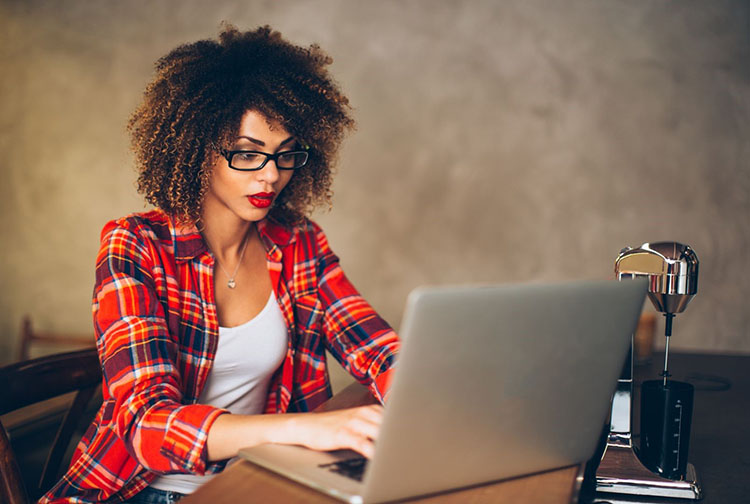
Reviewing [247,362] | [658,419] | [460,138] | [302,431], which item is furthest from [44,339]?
[658,419]

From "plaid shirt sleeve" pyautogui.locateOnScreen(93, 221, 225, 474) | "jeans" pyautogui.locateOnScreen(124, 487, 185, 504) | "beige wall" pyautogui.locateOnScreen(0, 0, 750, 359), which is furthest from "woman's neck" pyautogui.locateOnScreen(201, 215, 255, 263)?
"beige wall" pyautogui.locateOnScreen(0, 0, 750, 359)

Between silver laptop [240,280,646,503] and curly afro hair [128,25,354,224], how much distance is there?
0.77 metres

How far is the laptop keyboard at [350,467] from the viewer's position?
769 mm

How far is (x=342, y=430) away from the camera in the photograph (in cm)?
84

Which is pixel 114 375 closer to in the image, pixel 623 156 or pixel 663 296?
pixel 663 296

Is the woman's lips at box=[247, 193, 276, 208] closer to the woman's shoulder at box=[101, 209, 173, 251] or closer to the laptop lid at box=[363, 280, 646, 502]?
the woman's shoulder at box=[101, 209, 173, 251]

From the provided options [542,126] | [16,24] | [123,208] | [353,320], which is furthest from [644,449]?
[16,24]

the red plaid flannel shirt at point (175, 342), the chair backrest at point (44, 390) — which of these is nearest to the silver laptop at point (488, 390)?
the red plaid flannel shirt at point (175, 342)

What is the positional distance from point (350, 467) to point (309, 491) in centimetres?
5

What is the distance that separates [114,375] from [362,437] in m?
0.44

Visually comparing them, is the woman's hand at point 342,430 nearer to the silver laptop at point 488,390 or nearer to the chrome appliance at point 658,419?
the silver laptop at point 488,390

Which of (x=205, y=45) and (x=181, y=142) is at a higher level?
(x=205, y=45)

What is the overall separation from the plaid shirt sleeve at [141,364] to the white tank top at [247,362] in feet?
0.48

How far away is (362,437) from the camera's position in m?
0.83
